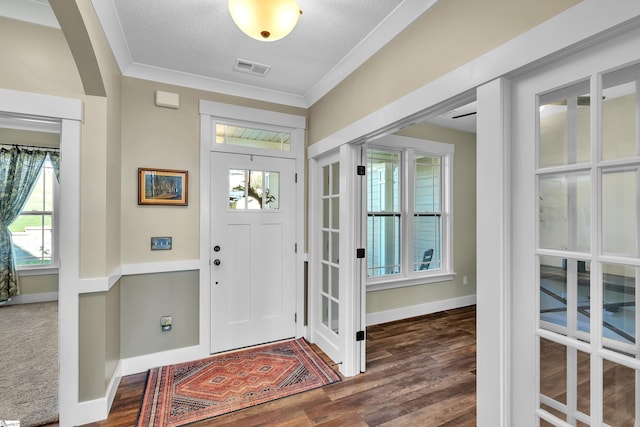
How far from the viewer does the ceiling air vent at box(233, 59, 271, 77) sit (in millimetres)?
2570

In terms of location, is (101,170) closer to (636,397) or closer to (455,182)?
(636,397)

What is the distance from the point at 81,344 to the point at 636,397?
2898 mm

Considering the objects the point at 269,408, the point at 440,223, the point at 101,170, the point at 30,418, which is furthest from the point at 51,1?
the point at 440,223

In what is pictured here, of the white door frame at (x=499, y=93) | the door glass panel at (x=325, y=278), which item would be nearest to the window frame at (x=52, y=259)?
the door glass panel at (x=325, y=278)

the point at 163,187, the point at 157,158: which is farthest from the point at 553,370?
the point at 157,158

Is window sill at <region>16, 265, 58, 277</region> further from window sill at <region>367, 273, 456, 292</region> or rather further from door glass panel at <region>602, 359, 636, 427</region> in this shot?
door glass panel at <region>602, 359, 636, 427</region>

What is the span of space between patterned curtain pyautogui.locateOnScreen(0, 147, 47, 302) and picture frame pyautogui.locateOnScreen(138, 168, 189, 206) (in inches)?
142

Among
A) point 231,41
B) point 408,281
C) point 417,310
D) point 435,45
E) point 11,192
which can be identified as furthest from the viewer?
point 11,192

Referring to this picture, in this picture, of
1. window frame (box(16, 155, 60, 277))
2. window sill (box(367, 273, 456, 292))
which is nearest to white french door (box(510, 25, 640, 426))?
window sill (box(367, 273, 456, 292))

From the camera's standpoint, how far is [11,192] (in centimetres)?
455

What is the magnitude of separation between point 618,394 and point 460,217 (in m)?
3.46

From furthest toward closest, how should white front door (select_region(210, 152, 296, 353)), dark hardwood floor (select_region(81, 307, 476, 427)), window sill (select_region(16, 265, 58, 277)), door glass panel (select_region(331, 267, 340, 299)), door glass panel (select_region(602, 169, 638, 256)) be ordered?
window sill (select_region(16, 265, 58, 277)), white front door (select_region(210, 152, 296, 353)), door glass panel (select_region(331, 267, 340, 299)), dark hardwood floor (select_region(81, 307, 476, 427)), door glass panel (select_region(602, 169, 638, 256))

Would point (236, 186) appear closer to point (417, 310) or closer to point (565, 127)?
point (565, 127)

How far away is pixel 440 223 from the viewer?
422cm
